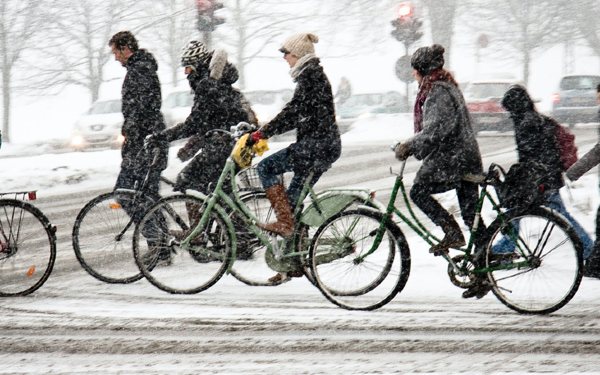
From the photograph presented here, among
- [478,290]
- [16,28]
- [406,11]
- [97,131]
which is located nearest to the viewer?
[478,290]

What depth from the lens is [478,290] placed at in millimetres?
6676

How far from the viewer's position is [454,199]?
11367mm

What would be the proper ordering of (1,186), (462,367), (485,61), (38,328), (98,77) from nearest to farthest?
(462,367) → (38,328) → (1,186) → (98,77) → (485,61)

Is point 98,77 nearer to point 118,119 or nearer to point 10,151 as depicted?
point 10,151

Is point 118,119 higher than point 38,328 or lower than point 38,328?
higher

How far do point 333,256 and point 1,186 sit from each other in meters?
10.2

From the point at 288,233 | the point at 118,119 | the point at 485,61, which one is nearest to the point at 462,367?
the point at 288,233

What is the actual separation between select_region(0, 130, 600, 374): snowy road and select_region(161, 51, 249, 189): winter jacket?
0.88 meters

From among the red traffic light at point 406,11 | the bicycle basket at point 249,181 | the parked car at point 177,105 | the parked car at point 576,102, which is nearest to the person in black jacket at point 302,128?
the bicycle basket at point 249,181

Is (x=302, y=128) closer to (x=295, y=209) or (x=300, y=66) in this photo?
(x=300, y=66)

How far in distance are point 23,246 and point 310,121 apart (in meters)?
2.28

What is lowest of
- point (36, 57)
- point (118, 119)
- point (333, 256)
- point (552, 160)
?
point (333, 256)

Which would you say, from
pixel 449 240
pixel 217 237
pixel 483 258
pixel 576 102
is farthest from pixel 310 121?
pixel 576 102

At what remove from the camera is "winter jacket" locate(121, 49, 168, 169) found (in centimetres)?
796
